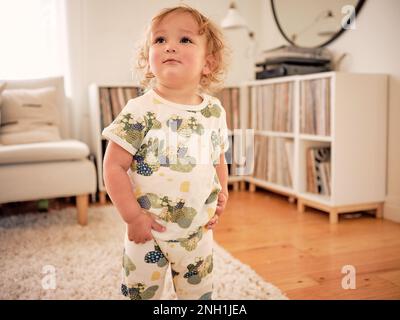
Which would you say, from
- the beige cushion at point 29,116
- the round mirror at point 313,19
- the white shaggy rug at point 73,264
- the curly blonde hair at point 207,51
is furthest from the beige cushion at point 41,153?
Answer: the round mirror at point 313,19

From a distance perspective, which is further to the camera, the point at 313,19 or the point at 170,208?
the point at 313,19

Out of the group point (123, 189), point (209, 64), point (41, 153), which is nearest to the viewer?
point (123, 189)

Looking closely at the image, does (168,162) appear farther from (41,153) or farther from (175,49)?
(41,153)

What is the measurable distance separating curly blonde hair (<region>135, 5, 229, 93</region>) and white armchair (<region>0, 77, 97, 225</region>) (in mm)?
943

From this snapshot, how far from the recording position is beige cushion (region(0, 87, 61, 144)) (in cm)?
166

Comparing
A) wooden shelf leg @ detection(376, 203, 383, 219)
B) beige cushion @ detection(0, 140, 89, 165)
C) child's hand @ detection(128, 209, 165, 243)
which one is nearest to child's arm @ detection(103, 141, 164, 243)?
child's hand @ detection(128, 209, 165, 243)

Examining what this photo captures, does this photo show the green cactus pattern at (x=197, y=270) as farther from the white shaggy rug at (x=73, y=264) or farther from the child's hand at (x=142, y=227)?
the white shaggy rug at (x=73, y=264)

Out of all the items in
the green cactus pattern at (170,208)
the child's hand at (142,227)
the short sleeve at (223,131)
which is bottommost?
the child's hand at (142,227)

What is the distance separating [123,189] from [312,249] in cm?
96

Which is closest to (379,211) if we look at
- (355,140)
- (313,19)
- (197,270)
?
(355,140)

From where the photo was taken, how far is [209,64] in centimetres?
70

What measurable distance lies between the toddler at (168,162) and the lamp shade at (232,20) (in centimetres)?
147

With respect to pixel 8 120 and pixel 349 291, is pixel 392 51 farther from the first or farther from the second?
pixel 8 120

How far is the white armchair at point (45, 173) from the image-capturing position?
4.93 feet
